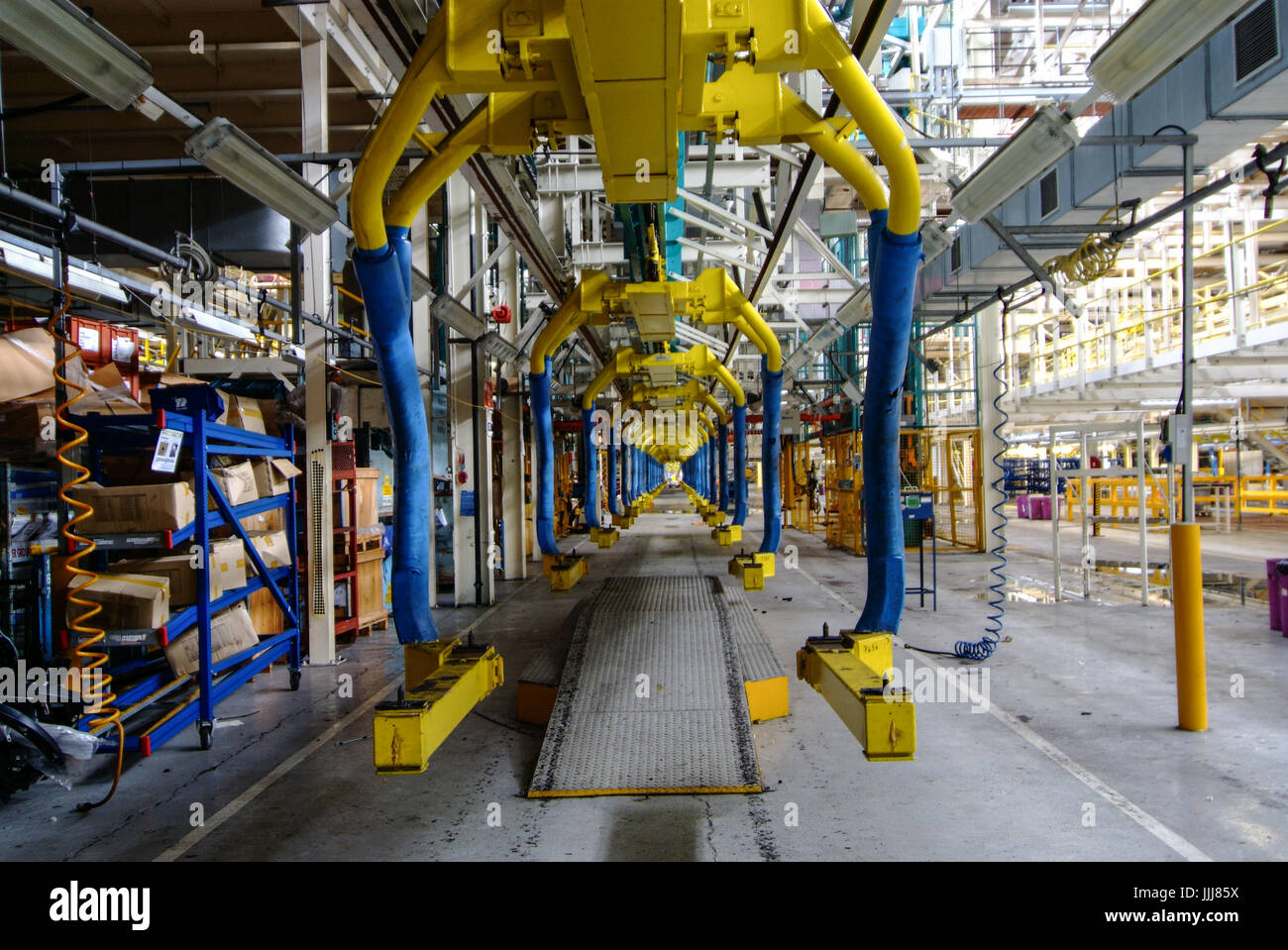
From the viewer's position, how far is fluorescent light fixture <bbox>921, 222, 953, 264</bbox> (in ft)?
18.3

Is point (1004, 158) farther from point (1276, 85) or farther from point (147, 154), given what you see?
point (147, 154)

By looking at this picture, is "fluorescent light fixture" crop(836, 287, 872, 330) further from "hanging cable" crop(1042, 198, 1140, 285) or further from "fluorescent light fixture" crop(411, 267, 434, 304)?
"fluorescent light fixture" crop(411, 267, 434, 304)

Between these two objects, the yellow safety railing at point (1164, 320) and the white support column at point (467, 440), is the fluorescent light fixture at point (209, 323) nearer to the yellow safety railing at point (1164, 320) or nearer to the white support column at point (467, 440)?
the white support column at point (467, 440)

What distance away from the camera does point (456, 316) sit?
328 inches

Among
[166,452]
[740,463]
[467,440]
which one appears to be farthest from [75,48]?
[740,463]

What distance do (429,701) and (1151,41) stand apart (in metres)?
3.86

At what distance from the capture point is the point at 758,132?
144 inches

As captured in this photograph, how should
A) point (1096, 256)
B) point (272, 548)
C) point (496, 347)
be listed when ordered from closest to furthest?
point (1096, 256), point (272, 548), point (496, 347)

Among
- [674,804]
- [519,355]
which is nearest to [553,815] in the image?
[674,804]

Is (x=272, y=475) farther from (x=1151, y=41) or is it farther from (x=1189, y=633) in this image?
(x=1189, y=633)

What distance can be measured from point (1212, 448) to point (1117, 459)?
13.4ft

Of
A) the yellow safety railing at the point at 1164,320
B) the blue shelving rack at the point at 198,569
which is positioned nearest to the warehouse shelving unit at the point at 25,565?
the blue shelving rack at the point at 198,569

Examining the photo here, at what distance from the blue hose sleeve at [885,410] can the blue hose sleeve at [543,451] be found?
4.60 m

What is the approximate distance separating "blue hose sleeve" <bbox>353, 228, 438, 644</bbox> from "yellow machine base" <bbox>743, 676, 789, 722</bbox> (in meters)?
2.68
